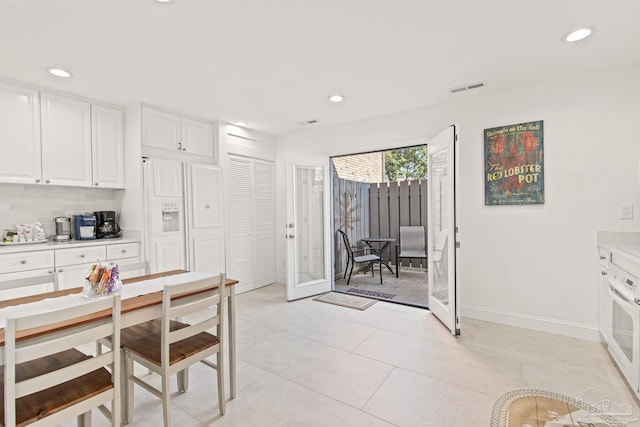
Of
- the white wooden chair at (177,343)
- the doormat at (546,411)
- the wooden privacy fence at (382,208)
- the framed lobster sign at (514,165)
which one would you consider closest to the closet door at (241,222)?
the wooden privacy fence at (382,208)

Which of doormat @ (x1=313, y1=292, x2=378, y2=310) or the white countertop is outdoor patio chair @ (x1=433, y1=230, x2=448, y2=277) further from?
the white countertop

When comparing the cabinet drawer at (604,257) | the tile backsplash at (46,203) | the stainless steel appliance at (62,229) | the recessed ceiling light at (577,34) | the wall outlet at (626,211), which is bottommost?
A: the cabinet drawer at (604,257)

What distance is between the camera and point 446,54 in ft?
8.14

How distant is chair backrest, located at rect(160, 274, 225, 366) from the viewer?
1.64m

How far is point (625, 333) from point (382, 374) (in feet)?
5.60

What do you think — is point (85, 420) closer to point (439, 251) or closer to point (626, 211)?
point (439, 251)

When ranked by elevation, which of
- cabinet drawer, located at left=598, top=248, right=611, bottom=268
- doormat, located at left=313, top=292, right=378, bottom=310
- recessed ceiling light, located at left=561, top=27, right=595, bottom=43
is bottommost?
doormat, located at left=313, top=292, right=378, bottom=310

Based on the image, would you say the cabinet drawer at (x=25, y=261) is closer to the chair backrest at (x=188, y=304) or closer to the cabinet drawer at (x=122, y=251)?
the cabinet drawer at (x=122, y=251)

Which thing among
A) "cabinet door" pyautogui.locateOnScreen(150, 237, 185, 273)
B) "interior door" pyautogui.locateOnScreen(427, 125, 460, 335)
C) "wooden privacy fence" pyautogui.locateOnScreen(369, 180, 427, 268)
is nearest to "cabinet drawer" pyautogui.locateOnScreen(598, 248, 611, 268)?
"interior door" pyautogui.locateOnScreen(427, 125, 460, 335)

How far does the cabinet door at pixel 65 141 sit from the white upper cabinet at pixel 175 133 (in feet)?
1.85

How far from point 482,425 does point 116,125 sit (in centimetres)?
435

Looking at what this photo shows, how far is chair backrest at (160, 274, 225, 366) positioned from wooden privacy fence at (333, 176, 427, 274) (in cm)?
381

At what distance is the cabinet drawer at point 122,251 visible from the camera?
3.26m

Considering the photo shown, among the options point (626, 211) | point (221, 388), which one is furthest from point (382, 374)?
point (626, 211)
